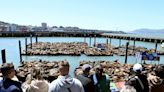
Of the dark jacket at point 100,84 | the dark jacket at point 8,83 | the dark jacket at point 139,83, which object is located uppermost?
the dark jacket at point 8,83

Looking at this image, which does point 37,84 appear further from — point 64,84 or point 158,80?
point 158,80

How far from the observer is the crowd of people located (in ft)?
15.6

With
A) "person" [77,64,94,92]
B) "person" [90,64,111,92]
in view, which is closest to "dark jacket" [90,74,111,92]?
"person" [90,64,111,92]

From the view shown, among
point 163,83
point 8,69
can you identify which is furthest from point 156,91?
point 8,69

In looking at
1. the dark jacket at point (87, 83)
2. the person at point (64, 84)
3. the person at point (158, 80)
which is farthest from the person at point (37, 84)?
the person at point (158, 80)

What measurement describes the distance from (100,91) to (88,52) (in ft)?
122

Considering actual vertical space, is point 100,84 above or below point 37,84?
below

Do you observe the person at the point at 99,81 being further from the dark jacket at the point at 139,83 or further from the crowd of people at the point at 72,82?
the dark jacket at the point at 139,83

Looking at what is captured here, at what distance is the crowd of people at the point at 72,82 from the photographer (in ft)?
15.6

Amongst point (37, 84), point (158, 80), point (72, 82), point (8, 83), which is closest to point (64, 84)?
point (72, 82)

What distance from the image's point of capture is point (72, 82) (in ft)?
17.0

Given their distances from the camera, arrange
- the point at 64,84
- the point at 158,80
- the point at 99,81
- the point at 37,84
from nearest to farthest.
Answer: the point at 64,84 → the point at 37,84 → the point at 158,80 → the point at 99,81

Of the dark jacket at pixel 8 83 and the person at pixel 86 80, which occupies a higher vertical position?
the dark jacket at pixel 8 83

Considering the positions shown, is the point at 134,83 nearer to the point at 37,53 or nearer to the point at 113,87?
the point at 113,87
